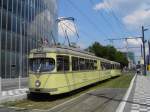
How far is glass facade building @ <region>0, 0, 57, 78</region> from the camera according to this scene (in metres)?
47.4

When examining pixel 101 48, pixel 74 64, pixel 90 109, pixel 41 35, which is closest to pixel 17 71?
pixel 41 35

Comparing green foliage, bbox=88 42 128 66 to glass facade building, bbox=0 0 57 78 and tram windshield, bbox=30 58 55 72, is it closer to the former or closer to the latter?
glass facade building, bbox=0 0 57 78

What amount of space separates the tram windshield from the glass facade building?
1087 inches

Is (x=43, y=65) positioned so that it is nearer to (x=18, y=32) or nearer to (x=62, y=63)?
(x=62, y=63)

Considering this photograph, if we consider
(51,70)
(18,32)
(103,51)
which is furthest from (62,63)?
(103,51)

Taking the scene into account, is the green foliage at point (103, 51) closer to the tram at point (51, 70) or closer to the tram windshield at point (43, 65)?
the tram at point (51, 70)

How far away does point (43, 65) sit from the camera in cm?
1906

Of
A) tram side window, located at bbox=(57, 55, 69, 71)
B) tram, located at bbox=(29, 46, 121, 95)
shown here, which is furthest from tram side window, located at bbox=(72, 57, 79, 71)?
tram side window, located at bbox=(57, 55, 69, 71)

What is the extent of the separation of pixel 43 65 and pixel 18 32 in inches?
1350

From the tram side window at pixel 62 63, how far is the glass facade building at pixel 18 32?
1066 inches

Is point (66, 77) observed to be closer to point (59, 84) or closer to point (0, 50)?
point (59, 84)

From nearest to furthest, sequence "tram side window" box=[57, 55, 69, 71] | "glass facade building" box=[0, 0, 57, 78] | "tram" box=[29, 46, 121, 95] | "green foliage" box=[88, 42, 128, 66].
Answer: "tram" box=[29, 46, 121, 95] → "tram side window" box=[57, 55, 69, 71] → "glass facade building" box=[0, 0, 57, 78] → "green foliage" box=[88, 42, 128, 66]

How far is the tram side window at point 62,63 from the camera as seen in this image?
19344mm

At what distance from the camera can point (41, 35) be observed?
64.9m
